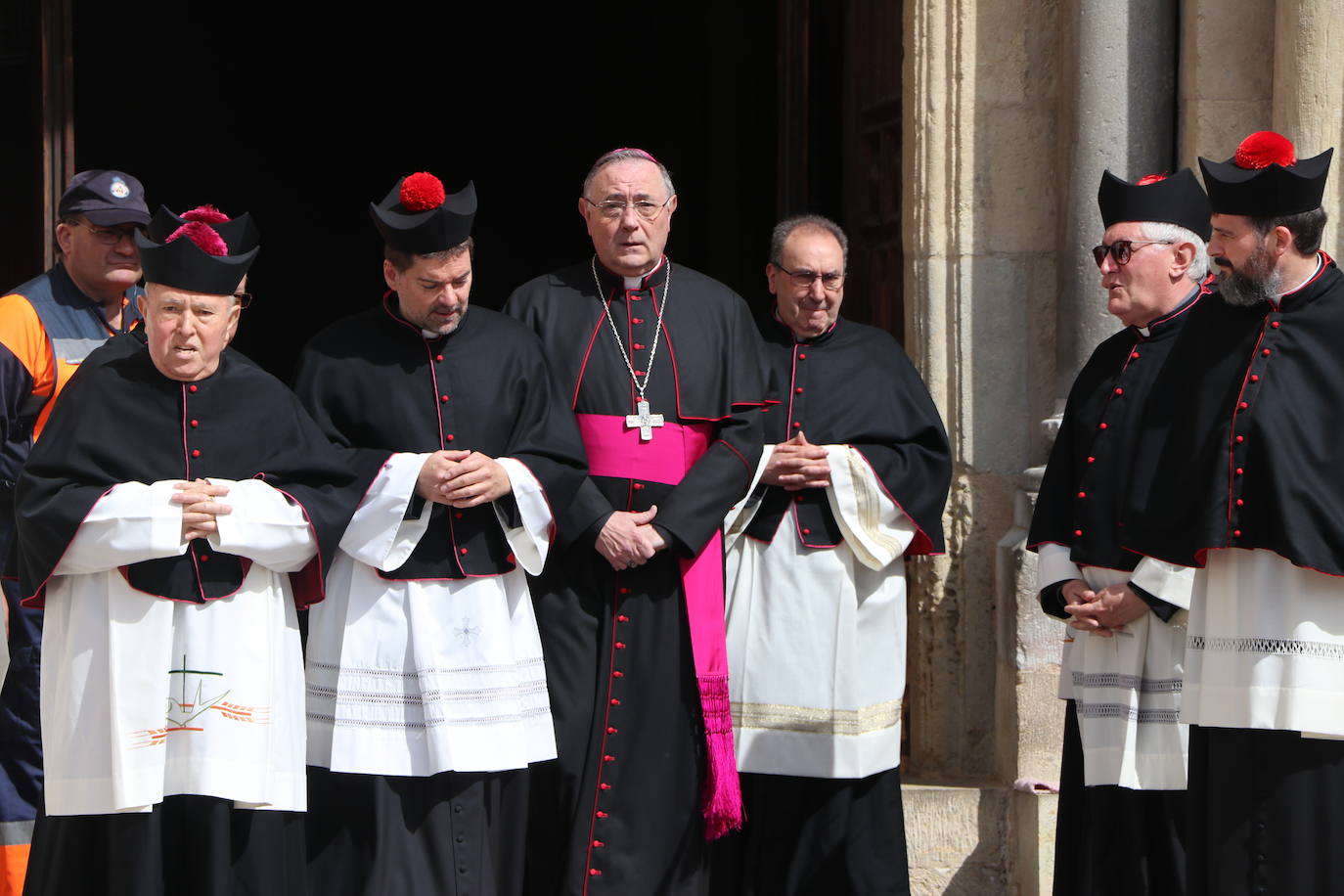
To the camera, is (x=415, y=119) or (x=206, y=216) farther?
(x=415, y=119)

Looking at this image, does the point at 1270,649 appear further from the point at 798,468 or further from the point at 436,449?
the point at 436,449

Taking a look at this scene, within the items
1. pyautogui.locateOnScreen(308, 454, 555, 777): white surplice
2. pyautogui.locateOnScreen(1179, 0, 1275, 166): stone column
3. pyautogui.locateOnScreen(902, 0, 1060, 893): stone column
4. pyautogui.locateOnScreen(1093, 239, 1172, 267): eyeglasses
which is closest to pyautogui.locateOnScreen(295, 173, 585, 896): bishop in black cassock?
pyautogui.locateOnScreen(308, 454, 555, 777): white surplice

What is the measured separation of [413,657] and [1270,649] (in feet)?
6.69

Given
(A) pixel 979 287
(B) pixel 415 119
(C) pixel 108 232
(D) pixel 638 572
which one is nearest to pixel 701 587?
(D) pixel 638 572

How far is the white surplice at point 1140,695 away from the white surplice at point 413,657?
1.42m

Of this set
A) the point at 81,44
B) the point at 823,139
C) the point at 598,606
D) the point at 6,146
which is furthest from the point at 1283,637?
the point at 81,44

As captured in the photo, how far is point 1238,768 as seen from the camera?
3.83 metres

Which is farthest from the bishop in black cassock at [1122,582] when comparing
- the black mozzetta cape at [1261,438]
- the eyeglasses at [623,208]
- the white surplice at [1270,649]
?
the eyeglasses at [623,208]

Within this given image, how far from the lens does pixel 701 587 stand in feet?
15.9

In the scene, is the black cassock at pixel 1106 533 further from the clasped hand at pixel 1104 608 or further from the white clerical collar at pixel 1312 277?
the white clerical collar at pixel 1312 277

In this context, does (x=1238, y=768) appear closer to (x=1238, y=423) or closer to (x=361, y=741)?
(x=1238, y=423)

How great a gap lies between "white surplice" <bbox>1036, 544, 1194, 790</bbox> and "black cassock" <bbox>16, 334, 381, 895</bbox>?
194cm

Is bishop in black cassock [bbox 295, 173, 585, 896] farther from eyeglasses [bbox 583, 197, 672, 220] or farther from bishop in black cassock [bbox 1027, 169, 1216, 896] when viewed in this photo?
bishop in black cassock [bbox 1027, 169, 1216, 896]

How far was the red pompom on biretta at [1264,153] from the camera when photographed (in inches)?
155
